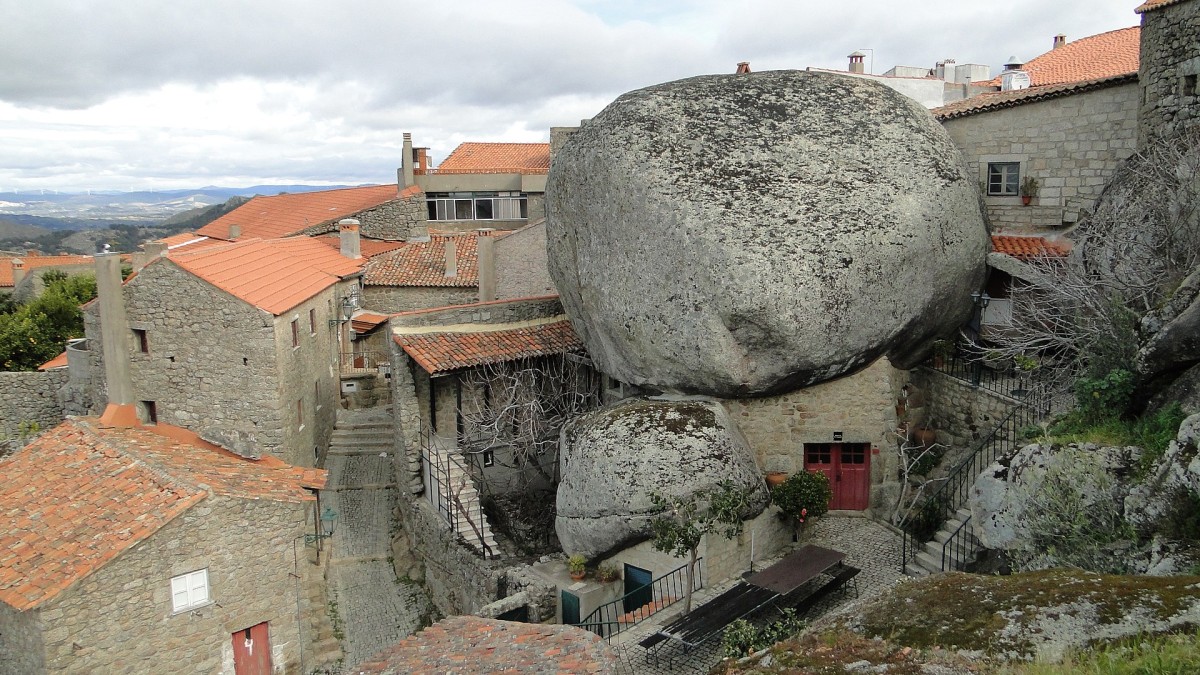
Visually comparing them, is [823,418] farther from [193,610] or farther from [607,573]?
[193,610]

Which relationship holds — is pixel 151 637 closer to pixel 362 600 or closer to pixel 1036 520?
pixel 362 600

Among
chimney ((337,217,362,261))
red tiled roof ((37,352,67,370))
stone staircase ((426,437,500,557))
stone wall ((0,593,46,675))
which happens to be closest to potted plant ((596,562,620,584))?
stone staircase ((426,437,500,557))

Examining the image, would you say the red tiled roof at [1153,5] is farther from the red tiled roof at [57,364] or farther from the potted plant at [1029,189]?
the red tiled roof at [57,364]

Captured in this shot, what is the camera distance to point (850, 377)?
16.1m

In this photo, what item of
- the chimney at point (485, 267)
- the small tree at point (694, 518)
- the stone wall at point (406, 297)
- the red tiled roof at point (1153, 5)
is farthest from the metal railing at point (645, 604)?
the stone wall at point (406, 297)

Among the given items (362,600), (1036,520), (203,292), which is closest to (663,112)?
(1036,520)

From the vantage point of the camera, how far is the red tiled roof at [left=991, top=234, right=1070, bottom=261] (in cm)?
1692

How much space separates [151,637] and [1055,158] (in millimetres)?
18704

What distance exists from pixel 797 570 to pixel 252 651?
9.02 metres

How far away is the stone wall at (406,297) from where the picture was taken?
29.0 metres

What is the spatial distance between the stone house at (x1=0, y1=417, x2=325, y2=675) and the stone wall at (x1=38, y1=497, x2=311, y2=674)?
2cm

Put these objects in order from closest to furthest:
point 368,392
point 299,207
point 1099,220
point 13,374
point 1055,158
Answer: point 1099,220 < point 1055,158 < point 13,374 < point 368,392 < point 299,207

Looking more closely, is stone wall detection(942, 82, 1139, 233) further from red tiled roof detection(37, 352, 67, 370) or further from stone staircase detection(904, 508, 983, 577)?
red tiled roof detection(37, 352, 67, 370)

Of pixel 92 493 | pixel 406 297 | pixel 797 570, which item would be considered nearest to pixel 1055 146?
pixel 797 570
